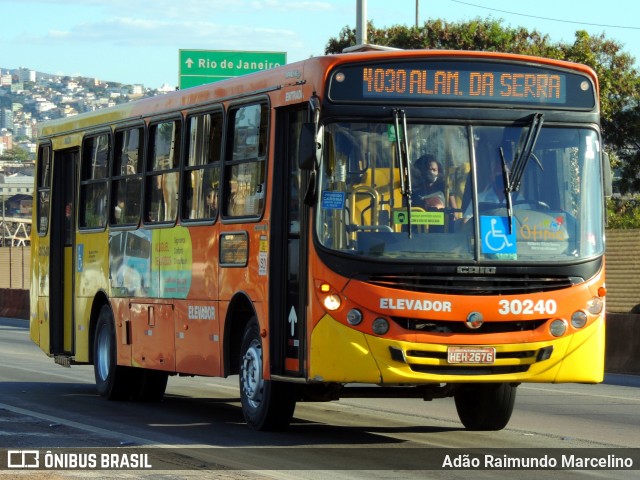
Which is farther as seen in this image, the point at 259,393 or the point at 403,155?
the point at 259,393

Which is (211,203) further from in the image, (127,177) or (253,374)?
(127,177)

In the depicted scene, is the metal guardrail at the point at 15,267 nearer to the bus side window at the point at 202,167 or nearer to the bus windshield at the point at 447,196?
the bus side window at the point at 202,167

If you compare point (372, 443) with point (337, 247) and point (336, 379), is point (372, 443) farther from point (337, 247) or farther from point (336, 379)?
point (337, 247)

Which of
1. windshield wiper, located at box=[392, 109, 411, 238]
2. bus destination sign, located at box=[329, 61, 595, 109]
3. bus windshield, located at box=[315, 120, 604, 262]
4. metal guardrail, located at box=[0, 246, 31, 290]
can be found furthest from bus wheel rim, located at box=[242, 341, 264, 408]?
metal guardrail, located at box=[0, 246, 31, 290]

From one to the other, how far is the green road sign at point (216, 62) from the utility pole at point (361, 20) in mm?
8843

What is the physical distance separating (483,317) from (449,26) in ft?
137

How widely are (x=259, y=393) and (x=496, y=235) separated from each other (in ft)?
8.66

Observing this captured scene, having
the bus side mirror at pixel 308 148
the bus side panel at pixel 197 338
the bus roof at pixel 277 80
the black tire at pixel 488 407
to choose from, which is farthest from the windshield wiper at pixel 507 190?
the bus side panel at pixel 197 338

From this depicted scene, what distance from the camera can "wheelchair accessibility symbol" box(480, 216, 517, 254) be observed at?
482 inches

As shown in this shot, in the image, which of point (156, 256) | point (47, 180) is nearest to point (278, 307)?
point (156, 256)

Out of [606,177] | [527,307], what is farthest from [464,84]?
[527,307]

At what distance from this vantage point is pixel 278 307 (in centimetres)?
1299

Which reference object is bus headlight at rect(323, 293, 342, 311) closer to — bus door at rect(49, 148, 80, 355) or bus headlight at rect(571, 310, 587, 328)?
bus headlight at rect(571, 310, 587, 328)

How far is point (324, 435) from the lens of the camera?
13.4 meters
